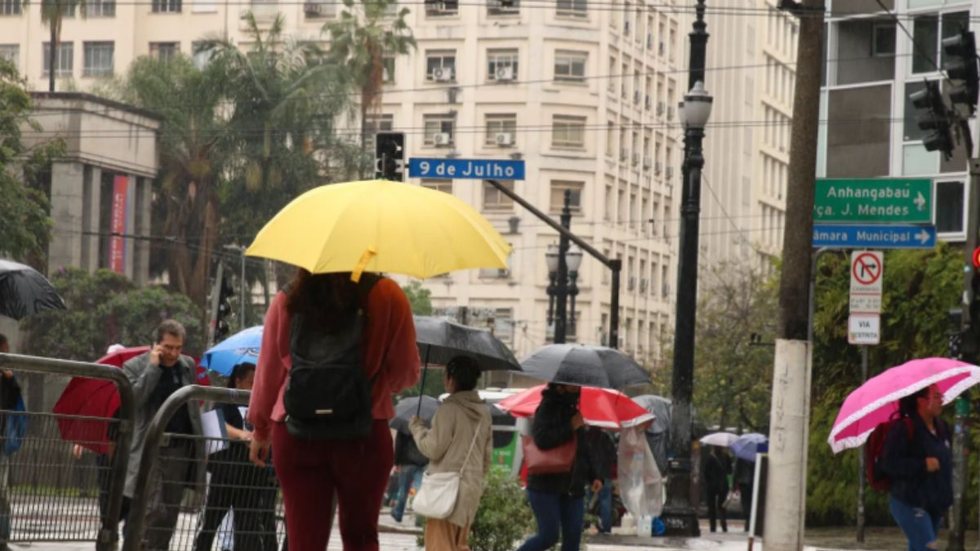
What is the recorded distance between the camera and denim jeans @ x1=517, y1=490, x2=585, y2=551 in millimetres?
14406

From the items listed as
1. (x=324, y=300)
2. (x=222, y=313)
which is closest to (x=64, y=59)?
(x=222, y=313)

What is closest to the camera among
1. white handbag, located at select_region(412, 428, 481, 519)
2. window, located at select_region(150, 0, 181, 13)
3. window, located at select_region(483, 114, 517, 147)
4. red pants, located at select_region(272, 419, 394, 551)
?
red pants, located at select_region(272, 419, 394, 551)

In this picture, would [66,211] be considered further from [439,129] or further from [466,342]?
[466,342]

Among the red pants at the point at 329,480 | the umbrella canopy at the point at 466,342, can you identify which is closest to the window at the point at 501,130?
the umbrella canopy at the point at 466,342

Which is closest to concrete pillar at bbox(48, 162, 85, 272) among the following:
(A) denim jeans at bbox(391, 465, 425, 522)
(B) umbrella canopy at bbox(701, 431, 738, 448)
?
(B) umbrella canopy at bbox(701, 431, 738, 448)

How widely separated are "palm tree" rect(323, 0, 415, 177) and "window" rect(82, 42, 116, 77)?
2345 centimetres

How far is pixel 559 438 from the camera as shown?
14508 millimetres

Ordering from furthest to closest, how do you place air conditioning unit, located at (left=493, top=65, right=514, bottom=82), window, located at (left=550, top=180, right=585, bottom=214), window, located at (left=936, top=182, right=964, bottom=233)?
air conditioning unit, located at (left=493, top=65, right=514, bottom=82)
window, located at (left=550, top=180, right=585, bottom=214)
window, located at (left=936, top=182, right=964, bottom=233)

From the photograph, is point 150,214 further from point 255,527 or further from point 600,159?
point 255,527

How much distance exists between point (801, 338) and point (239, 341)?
15.6 ft

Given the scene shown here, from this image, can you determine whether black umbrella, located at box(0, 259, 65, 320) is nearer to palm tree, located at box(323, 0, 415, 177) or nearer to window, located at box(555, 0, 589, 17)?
palm tree, located at box(323, 0, 415, 177)

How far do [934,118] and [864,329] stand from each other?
2.68m

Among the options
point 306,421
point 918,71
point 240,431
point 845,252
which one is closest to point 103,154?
point 918,71

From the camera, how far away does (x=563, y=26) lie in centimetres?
Result: 9569
